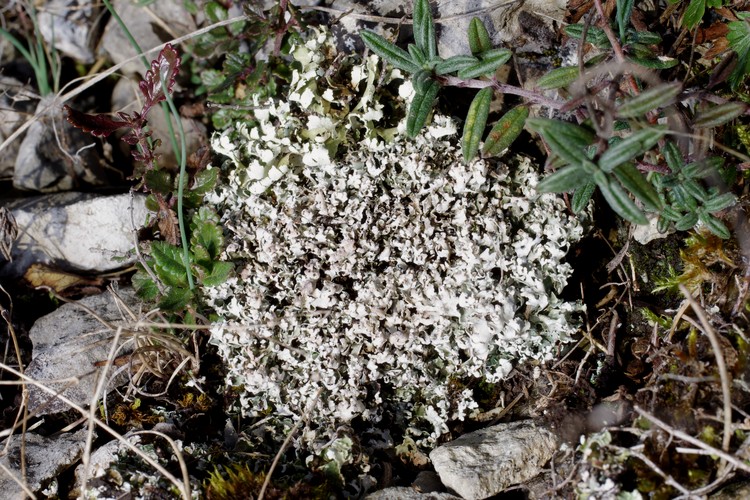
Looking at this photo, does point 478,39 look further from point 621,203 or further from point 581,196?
point 621,203

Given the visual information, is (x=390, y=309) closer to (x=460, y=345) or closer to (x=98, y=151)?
(x=460, y=345)

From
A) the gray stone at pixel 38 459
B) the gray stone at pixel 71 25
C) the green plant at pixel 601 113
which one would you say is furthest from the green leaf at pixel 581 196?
the gray stone at pixel 71 25

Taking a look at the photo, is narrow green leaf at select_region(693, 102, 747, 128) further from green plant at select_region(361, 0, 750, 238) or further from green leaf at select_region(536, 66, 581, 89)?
green leaf at select_region(536, 66, 581, 89)

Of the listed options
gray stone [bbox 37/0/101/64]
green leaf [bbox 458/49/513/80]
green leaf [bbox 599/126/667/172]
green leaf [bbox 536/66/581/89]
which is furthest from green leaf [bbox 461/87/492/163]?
gray stone [bbox 37/0/101/64]

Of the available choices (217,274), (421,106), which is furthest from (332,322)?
(421,106)

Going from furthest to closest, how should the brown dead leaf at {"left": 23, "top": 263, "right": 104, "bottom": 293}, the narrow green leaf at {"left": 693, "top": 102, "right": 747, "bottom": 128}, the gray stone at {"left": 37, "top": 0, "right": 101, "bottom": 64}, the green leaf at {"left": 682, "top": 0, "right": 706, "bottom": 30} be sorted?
1. the gray stone at {"left": 37, "top": 0, "right": 101, "bottom": 64}
2. the brown dead leaf at {"left": 23, "top": 263, "right": 104, "bottom": 293}
3. the green leaf at {"left": 682, "top": 0, "right": 706, "bottom": 30}
4. the narrow green leaf at {"left": 693, "top": 102, "right": 747, "bottom": 128}

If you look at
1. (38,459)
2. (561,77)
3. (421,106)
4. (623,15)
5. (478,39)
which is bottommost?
(38,459)
